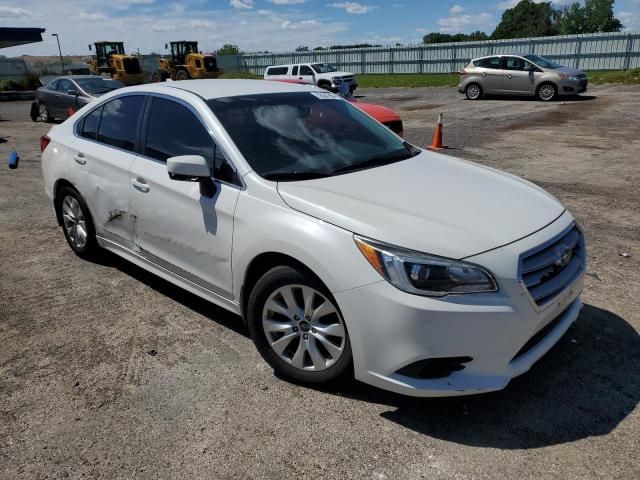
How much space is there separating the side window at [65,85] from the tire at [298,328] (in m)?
14.5

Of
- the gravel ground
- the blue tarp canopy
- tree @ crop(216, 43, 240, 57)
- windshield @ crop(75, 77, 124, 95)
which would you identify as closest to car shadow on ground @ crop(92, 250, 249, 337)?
the gravel ground

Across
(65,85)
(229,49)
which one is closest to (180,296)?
(65,85)

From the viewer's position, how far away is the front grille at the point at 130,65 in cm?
3136

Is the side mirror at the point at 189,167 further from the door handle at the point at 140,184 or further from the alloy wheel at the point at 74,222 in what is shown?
the alloy wheel at the point at 74,222

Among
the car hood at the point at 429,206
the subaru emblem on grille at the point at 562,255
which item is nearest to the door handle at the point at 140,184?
the car hood at the point at 429,206

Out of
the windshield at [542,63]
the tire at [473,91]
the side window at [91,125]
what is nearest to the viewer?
the side window at [91,125]

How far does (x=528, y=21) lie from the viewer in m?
110

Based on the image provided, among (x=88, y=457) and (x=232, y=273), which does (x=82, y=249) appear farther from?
(x=88, y=457)

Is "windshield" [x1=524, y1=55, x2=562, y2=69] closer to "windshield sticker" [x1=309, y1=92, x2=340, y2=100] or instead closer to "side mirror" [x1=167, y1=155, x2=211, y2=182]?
"windshield sticker" [x1=309, y1=92, x2=340, y2=100]

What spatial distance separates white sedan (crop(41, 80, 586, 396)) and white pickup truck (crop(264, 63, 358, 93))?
22.1m

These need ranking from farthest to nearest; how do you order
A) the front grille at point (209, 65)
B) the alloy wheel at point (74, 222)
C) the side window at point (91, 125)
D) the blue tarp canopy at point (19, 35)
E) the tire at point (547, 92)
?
1. the front grille at point (209, 65)
2. the blue tarp canopy at point (19, 35)
3. the tire at point (547, 92)
4. the alloy wheel at point (74, 222)
5. the side window at point (91, 125)

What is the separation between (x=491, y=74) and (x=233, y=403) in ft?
65.2

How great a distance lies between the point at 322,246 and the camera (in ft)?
9.09

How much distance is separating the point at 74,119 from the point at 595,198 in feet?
20.3
